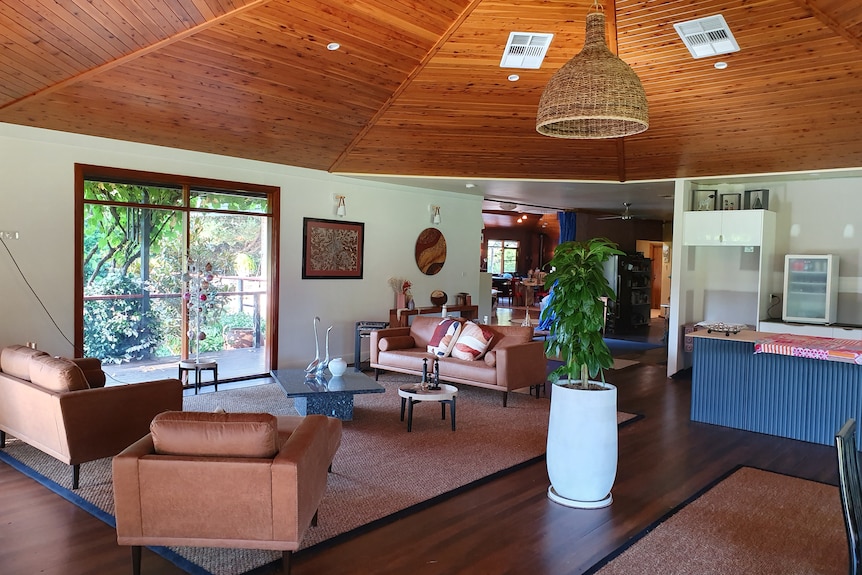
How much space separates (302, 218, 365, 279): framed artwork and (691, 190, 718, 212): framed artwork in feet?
15.0

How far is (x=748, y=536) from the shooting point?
12.0 feet

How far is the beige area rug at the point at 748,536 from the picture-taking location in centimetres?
326

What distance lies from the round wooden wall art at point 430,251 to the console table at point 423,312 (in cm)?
61

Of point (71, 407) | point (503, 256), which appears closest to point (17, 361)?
point (71, 407)

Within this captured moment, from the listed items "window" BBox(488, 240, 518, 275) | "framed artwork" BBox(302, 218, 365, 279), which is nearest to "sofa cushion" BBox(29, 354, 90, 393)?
"framed artwork" BBox(302, 218, 365, 279)

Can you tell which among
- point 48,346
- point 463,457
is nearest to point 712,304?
point 463,457

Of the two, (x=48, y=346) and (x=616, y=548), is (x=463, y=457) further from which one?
(x=48, y=346)

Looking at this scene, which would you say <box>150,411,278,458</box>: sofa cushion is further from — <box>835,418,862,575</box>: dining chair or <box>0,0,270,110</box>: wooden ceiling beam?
<box>0,0,270,110</box>: wooden ceiling beam

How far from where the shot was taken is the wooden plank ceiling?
441cm

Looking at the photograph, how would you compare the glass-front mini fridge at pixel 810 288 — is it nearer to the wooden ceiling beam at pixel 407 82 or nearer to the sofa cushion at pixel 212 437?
the wooden ceiling beam at pixel 407 82

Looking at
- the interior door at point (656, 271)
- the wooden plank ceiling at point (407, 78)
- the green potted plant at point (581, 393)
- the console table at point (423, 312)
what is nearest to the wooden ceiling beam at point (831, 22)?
the wooden plank ceiling at point (407, 78)

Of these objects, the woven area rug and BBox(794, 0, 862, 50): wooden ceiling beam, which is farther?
BBox(794, 0, 862, 50): wooden ceiling beam

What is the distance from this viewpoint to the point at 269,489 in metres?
2.93

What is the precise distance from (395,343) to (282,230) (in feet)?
6.72
